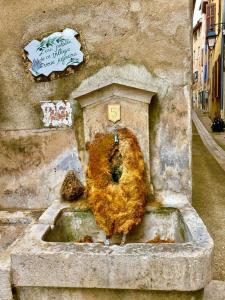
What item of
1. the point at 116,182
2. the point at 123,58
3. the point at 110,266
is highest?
the point at 123,58

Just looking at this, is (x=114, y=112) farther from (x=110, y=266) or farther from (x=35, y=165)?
(x=110, y=266)

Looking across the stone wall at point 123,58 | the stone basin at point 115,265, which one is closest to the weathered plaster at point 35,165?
the stone wall at point 123,58

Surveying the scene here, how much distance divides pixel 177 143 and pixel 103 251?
5.08 feet

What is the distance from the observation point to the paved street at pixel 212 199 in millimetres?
3141

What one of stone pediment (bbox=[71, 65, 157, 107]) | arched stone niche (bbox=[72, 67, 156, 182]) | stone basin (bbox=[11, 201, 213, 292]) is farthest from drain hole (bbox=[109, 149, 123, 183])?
stone basin (bbox=[11, 201, 213, 292])

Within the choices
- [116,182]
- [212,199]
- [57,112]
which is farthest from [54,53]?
[212,199]

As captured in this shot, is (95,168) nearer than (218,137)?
Yes

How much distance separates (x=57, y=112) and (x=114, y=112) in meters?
0.65

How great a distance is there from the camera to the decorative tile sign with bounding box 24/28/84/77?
3.33 m

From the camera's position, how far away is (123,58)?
129 inches

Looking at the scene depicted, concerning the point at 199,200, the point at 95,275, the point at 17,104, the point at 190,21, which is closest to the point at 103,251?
the point at 95,275

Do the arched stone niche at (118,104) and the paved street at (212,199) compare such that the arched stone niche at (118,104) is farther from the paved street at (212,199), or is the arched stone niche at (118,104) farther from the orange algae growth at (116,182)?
the paved street at (212,199)

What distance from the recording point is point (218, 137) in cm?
1130

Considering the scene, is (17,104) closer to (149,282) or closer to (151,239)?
(151,239)
